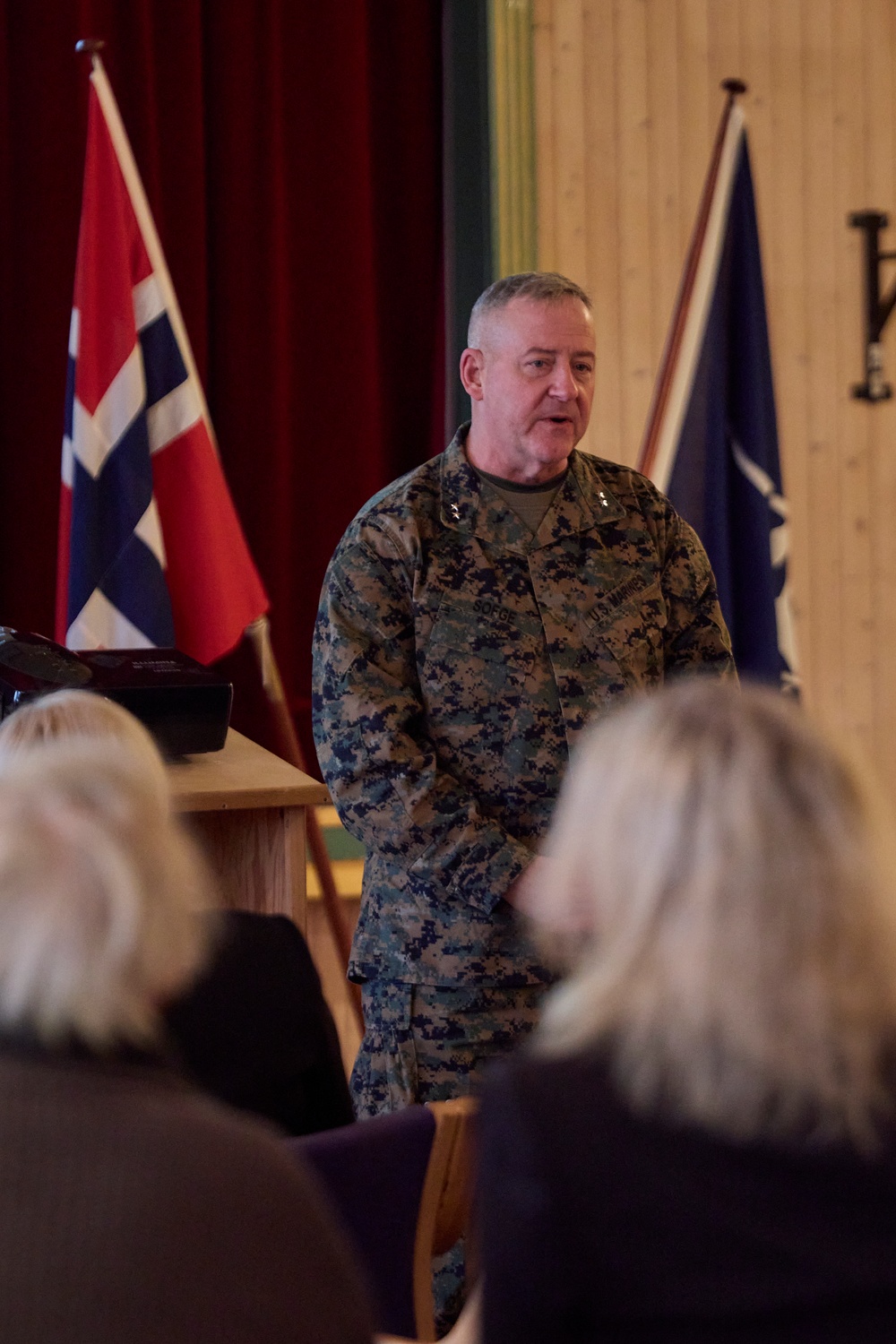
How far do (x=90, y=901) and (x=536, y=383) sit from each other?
1.44 meters

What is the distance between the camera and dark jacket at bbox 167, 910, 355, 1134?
1.45 metres

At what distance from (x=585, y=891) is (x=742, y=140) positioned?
3.15 metres

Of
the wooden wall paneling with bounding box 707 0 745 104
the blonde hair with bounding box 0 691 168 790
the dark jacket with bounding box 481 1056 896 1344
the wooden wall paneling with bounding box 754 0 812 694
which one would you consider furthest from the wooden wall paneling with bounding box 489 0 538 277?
the dark jacket with bounding box 481 1056 896 1344

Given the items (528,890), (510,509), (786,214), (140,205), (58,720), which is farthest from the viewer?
(786,214)

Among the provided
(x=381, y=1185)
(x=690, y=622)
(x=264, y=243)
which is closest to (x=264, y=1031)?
(x=381, y=1185)

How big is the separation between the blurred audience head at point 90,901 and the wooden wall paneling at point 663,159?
3.19m

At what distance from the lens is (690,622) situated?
234 cm

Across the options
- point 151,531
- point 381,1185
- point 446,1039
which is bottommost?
point 446,1039

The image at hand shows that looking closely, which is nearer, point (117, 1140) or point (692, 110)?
point (117, 1140)

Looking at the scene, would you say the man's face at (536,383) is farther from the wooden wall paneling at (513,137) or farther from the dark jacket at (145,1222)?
the wooden wall paneling at (513,137)

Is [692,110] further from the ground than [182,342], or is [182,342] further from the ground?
[692,110]

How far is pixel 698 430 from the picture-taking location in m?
3.63

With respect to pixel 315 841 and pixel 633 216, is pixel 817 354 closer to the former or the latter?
pixel 633 216

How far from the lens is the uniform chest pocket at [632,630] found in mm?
2232
